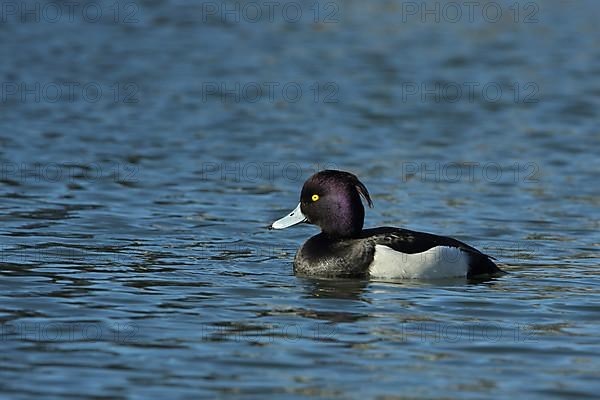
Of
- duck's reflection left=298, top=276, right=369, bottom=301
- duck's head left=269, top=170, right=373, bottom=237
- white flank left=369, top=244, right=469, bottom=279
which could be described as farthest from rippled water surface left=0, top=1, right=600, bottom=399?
duck's head left=269, top=170, right=373, bottom=237

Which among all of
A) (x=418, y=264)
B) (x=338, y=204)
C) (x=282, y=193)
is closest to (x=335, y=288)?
(x=418, y=264)

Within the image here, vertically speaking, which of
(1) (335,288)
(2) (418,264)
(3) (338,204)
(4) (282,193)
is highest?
(4) (282,193)

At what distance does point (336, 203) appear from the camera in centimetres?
1082

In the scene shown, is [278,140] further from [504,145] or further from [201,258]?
[201,258]

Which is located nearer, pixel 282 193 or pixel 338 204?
pixel 338 204

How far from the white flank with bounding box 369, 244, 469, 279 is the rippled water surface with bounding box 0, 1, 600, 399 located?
0.49 feet

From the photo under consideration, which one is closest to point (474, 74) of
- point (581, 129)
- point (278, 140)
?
point (581, 129)

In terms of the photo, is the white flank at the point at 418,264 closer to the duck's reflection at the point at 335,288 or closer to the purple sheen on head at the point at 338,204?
the duck's reflection at the point at 335,288

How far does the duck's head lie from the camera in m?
10.8

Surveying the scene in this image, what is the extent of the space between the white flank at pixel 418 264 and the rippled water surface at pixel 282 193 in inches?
5.9

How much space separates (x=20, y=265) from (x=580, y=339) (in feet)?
14.6

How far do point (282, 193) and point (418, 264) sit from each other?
15.1ft

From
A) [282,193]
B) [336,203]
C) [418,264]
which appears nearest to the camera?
[418,264]

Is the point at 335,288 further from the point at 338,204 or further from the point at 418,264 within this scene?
the point at 338,204
